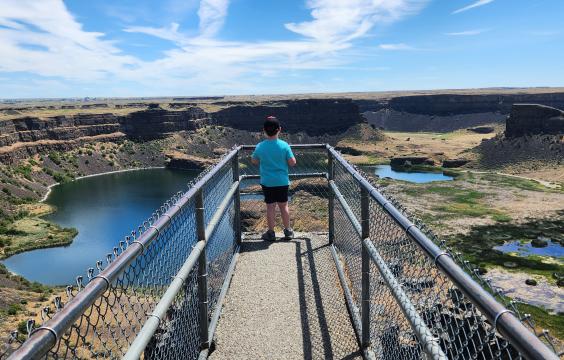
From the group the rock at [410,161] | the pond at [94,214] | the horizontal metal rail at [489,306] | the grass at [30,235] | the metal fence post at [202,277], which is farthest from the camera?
the rock at [410,161]

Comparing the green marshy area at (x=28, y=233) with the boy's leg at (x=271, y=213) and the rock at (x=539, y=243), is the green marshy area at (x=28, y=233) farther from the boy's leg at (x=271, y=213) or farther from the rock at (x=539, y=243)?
the rock at (x=539, y=243)

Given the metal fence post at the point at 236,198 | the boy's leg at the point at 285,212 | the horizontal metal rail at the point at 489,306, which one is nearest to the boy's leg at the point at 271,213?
the boy's leg at the point at 285,212

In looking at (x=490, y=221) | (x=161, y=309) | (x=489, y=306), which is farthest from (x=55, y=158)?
(x=489, y=306)

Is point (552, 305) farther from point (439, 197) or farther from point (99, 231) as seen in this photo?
point (99, 231)

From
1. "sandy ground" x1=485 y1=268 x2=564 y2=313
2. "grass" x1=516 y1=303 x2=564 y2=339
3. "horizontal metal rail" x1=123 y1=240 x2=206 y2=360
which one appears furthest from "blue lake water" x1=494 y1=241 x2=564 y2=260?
"horizontal metal rail" x1=123 y1=240 x2=206 y2=360

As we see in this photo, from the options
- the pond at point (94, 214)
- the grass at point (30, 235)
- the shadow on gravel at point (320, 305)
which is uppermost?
the shadow on gravel at point (320, 305)

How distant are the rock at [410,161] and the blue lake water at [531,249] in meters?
55.2

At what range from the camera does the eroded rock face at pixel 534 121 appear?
96312 millimetres

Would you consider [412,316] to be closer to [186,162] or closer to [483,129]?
[186,162]

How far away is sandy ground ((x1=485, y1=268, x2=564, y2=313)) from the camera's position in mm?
30984

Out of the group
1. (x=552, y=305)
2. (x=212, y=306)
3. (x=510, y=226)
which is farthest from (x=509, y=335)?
(x=510, y=226)

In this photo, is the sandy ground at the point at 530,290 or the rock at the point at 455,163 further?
the rock at the point at 455,163

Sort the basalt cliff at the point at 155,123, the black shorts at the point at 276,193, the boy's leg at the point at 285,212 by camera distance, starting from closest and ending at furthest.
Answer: the black shorts at the point at 276,193 → the boy's leg at the point at 285,212 → the basalt cliff at the point at 155,123

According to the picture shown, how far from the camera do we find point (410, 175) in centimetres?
9338
